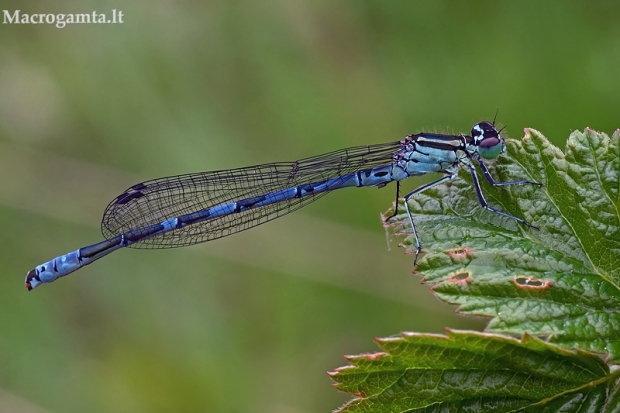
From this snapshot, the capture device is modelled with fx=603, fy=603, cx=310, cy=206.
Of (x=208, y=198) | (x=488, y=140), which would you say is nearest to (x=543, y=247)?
(x=488, y=140)

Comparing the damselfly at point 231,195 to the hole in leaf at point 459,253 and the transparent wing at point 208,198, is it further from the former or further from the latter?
the hole in leaf at point 459,253

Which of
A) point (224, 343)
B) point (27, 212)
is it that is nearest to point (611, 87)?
point (224, 343)

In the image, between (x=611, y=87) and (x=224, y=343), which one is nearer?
(x=611, y=87)

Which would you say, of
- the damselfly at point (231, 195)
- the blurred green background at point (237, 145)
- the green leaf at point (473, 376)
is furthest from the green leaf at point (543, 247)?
the blurred green background at point (237, 145)

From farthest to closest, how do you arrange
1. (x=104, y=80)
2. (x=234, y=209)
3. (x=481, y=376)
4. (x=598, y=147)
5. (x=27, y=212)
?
1. (x=104, y=80)
2. (x=27, y=212)
3. (x=234, y=209)
4. (x=598, y=147)
5. (x=481, y=376)

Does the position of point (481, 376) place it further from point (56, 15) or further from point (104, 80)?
point (56, 15)

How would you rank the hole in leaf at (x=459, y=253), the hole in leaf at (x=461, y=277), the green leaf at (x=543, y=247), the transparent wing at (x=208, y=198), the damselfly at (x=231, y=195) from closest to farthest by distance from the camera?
1. the green leaf at (x=543, y=247)
2. the hole in leaf at (x=461, y=277)
3. the hole in leaf at (x=459, y=253)
4. the damselfly at (x=231, y=195)
5. the transparent wing at (x=208, y=198)
